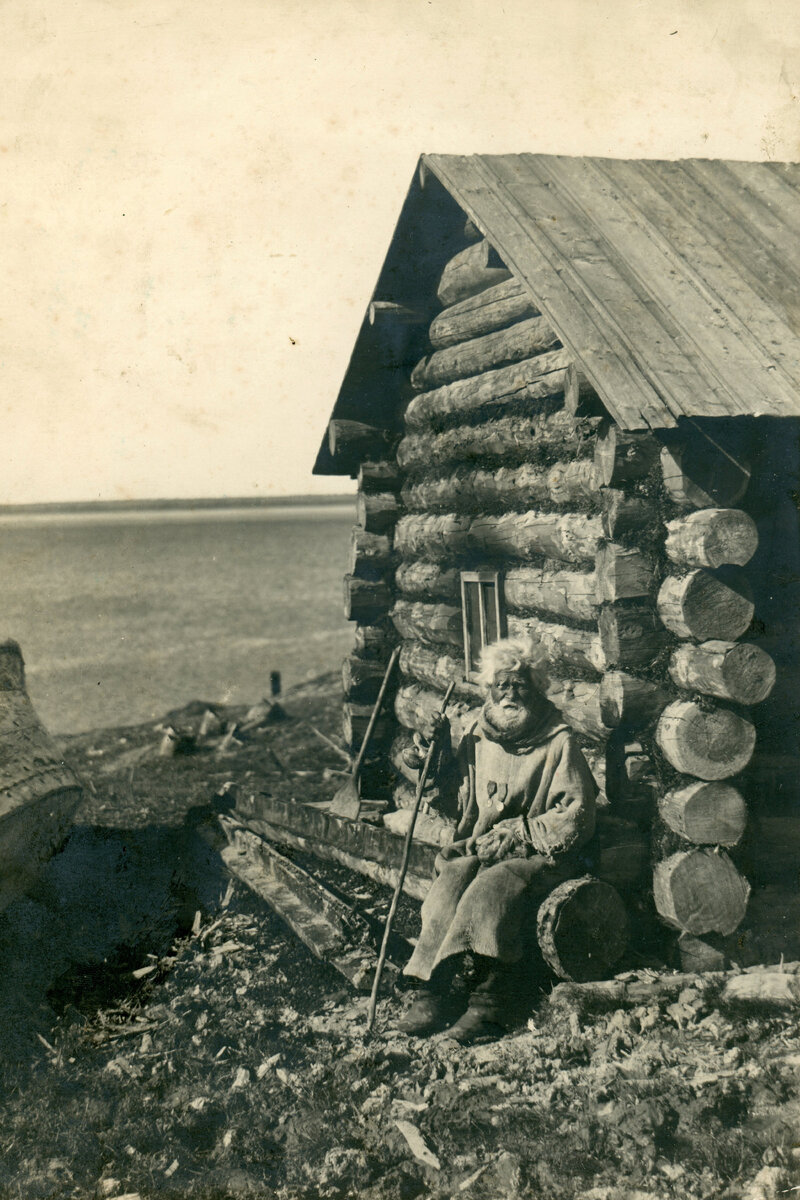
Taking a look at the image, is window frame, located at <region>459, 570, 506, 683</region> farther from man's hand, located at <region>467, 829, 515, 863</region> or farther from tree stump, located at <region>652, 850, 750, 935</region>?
tree stump, located at <region>652, 850, 750, 935</region>

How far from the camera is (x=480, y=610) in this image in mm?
6484

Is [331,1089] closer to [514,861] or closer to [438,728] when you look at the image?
[514,861]

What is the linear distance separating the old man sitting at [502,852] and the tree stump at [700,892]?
1.65 ft

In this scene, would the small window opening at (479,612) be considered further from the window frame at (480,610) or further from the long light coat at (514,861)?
the long light coat at (514,861)

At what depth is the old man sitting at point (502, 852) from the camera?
3.89m

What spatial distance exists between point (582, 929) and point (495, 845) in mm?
587

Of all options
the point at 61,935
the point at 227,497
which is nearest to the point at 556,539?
the point at 61,935

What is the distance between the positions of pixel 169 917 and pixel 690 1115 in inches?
147

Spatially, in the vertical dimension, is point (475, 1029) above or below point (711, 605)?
below

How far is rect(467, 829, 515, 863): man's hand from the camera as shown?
4.20 metres

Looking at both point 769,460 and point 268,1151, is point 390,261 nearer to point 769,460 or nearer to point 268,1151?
point 769,460

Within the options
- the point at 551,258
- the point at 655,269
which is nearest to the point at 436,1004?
the point at 551,258

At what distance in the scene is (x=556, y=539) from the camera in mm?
5121

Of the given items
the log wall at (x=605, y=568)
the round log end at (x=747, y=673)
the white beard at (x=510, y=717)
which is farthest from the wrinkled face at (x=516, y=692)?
the round log end at (x=747, y=673)
